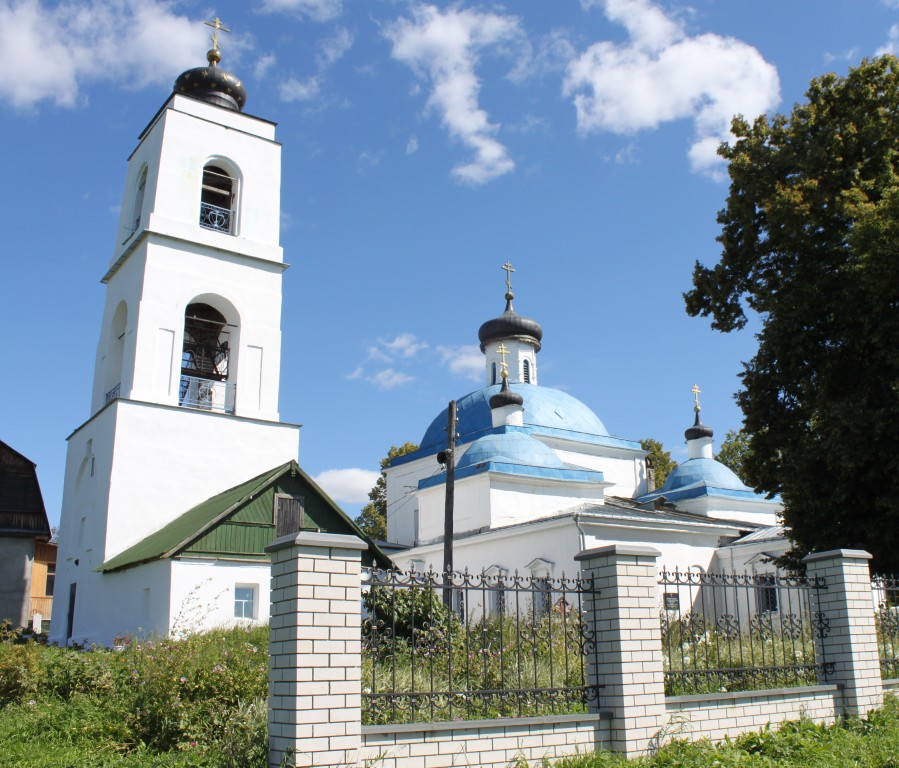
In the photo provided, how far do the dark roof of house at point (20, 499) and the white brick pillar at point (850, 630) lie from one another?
21699 millimetres

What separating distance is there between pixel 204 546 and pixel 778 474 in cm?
973

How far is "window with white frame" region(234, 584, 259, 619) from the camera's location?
16000 millimetres

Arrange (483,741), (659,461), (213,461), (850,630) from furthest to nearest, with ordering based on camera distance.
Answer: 1. (659,461)
2. (213,461)
3. (850,630)
4. (483,741)

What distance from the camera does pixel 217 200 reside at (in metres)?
22.4

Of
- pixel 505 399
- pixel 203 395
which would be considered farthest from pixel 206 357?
pixel 505 399

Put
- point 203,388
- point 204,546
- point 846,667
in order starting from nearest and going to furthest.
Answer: point 846,667 < point 204,546 < point 203,388

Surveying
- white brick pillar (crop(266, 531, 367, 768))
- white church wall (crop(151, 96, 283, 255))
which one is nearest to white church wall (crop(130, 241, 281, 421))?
white church wall (crop(151, 96, 283, 255))

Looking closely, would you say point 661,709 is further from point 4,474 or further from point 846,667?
point 4,474

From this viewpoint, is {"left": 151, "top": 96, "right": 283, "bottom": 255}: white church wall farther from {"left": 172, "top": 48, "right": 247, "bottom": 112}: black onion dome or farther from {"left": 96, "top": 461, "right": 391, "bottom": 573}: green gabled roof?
{"left": 96, "top": 461, "right": 391, "bottom": 573}: green gabled roof

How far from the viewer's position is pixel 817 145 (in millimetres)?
13375

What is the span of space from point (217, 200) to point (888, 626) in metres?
18.1

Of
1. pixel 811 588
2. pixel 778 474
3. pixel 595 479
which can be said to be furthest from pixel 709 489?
pixel 811 588

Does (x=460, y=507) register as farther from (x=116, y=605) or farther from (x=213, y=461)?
(x=116, y=605)

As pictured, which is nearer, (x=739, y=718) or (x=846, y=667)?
(x=739, y=718)
